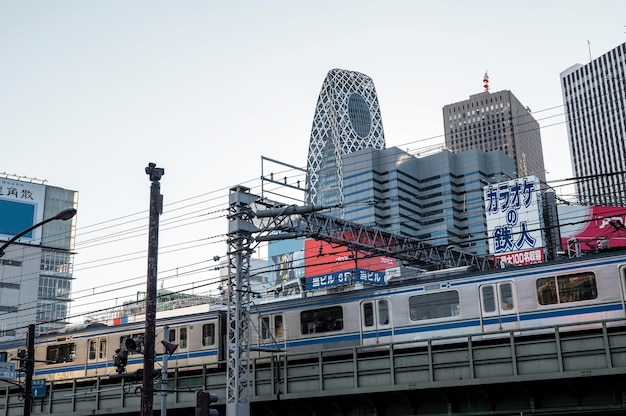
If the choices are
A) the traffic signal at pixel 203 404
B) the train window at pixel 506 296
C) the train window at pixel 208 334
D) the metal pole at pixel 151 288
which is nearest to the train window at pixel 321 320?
the train window at pixel 208 334

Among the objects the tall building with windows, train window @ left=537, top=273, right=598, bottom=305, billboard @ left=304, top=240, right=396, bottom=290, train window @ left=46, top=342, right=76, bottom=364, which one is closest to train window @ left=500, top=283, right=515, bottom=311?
train window @ left=537, top=273, right=598, bottom=305

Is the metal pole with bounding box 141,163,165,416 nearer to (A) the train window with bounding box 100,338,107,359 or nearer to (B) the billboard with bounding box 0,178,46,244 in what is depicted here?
(A) the train window with bounding box 100,338,107,359

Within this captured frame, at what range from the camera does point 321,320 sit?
1208 inches

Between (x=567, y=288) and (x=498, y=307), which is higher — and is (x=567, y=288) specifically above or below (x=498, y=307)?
above

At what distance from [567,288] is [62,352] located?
25.9m

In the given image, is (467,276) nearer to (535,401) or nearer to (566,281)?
(566,281)

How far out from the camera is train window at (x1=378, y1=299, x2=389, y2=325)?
95.4ft

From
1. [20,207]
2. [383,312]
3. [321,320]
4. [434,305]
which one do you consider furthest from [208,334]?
[20,207]

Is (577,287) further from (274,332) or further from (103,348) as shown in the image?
(103,348)

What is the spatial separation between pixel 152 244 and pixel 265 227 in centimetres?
1078

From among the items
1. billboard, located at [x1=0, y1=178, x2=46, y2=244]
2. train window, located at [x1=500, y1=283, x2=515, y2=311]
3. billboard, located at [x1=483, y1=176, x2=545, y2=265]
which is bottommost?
train window, located at [x1=500, y1=283, x2=515, y2=311]

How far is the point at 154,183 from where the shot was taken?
759 inches

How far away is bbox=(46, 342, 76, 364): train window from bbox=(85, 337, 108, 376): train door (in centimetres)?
121

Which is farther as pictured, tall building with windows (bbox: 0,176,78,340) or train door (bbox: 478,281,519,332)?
tall building with windows (bbox: 0,176,78,340)
